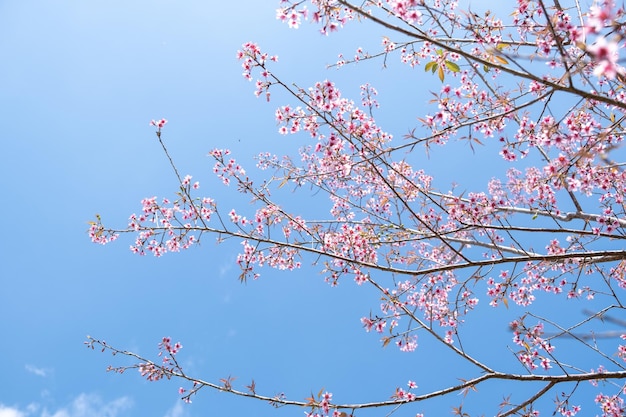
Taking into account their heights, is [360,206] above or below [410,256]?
above

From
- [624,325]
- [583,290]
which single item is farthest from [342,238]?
[583,290]

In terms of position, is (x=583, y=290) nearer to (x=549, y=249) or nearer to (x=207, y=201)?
(x=549, y=249)

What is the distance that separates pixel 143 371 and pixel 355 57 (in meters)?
4.67

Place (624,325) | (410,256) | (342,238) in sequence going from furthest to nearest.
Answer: (410,256) → (342,238) → (624,325)

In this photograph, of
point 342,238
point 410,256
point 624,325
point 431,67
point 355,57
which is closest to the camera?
point 624,325

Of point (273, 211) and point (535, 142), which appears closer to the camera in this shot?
point (535, 142)

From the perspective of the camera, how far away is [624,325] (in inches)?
87.0

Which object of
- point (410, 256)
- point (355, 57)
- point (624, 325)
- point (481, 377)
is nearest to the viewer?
point (624, 325)

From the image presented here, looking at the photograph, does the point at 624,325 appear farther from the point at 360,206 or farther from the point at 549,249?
Result: the point at 360,206

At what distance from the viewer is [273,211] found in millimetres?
4375

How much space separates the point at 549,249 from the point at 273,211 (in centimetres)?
327

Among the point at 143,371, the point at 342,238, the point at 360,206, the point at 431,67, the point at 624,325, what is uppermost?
the point at 360,206

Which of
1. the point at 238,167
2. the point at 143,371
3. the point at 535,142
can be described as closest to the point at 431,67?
the point at 535,142

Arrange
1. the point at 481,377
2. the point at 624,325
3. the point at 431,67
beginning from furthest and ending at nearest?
the point at 481,377, the point at 431,67, the point at 624,325
